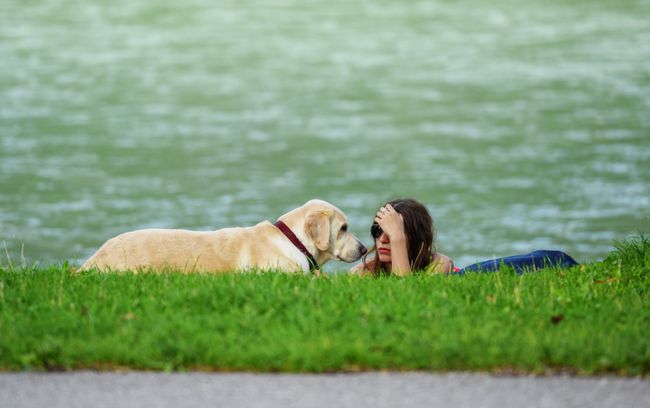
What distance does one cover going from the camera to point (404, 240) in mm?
9273

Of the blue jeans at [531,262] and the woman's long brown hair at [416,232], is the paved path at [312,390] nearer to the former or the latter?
the blue jeans at [531,262]

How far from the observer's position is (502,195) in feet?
73.3

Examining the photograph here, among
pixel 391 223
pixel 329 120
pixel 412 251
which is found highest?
pixel 391 223

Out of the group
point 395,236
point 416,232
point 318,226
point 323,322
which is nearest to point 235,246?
point 318,226

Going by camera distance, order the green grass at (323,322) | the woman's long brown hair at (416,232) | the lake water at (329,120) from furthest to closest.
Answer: the lake water at (329,120), the woman's long brown hair at (416,232), the green grass at (323,322)

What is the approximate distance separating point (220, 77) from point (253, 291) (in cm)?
2889

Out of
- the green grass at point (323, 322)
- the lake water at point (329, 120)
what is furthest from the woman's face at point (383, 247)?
the lake water at point (329, 120)

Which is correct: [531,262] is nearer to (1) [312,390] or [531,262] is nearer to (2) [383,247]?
(2) [383,247]

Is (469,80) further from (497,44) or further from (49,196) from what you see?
(49,196)

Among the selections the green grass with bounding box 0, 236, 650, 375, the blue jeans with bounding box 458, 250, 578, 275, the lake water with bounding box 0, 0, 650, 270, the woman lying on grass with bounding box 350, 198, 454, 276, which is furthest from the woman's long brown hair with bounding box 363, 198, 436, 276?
the lake water with bounding box 0, 0, 650, 270

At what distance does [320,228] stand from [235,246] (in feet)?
2.28

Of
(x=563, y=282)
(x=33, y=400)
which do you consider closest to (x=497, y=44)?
(x=563, y=282)

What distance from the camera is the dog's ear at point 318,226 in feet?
29.2

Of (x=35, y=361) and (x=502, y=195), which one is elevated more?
(x=35, y=361)
